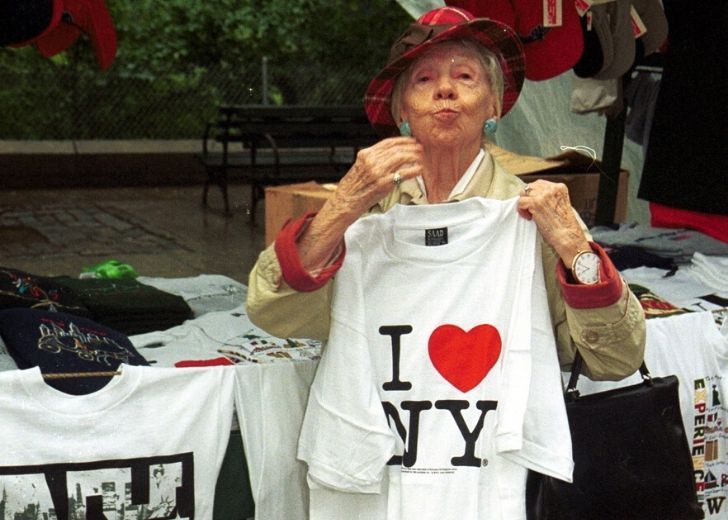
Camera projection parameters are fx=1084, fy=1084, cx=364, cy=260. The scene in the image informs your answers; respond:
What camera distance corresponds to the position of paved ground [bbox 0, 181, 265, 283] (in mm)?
7816

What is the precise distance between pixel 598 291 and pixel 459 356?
1.20 feet

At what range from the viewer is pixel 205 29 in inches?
571

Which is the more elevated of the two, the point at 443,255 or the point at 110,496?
the point at 443,255

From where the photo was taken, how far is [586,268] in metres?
2.36

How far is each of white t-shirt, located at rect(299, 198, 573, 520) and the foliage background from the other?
10.9 m

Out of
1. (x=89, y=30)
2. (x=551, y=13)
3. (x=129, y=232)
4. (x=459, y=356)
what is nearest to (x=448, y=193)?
(x=459, y=356)

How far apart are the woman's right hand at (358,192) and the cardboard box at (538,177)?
2308 millimetres

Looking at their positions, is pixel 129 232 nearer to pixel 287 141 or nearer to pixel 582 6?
pixel 287 141

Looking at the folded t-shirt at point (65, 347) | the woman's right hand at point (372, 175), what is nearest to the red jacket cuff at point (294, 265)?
the woman's right hand at point (372, 175)

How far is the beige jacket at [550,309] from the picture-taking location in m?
2.38

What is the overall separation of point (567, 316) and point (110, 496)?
119 centimetres

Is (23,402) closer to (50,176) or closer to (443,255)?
(443,255)

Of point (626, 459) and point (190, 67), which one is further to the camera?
point (190, 67)

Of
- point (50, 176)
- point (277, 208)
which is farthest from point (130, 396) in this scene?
point (50, 176)
